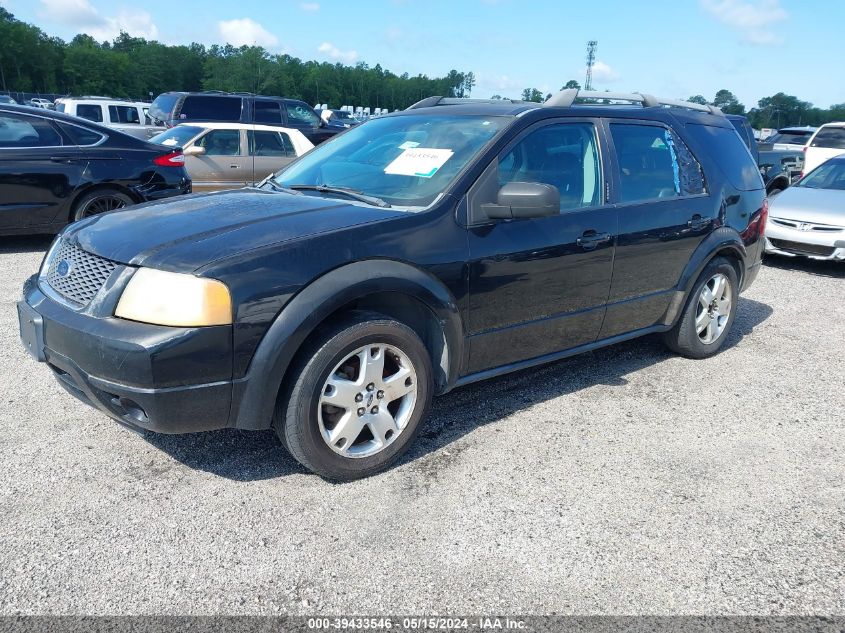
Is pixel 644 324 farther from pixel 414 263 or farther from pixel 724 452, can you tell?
pixel 414 263

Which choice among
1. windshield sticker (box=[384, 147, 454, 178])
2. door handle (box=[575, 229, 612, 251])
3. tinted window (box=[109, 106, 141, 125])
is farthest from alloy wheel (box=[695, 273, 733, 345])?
tinted window (box=[109, 106, 141, 125])

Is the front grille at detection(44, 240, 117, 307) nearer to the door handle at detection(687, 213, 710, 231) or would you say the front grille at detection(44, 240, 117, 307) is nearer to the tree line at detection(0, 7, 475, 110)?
the door handle at detection(687, 213, 710, 231)

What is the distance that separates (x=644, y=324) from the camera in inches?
181

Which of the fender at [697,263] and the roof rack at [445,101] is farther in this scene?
the fender at [697,263]

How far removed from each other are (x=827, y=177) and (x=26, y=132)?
33.0 feet

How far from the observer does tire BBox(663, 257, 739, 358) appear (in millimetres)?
4883

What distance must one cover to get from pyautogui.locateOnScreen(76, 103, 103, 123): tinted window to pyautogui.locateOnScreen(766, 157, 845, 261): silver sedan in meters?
16.0

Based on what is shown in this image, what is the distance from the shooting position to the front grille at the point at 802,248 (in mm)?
8375

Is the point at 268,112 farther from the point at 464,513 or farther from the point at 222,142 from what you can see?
the point at 464,513

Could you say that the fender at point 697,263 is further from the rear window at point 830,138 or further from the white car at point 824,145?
the rear window at point 830,138

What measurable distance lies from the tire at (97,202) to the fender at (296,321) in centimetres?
549

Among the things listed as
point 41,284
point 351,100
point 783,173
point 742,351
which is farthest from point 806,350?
point 351,100

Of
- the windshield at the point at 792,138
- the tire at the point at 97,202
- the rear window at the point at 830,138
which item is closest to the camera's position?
the tire at the point at 97,202

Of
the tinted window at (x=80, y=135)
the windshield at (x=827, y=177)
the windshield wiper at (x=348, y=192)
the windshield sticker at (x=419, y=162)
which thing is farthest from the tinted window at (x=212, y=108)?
the windshield sticker at (x=419, y=162)
